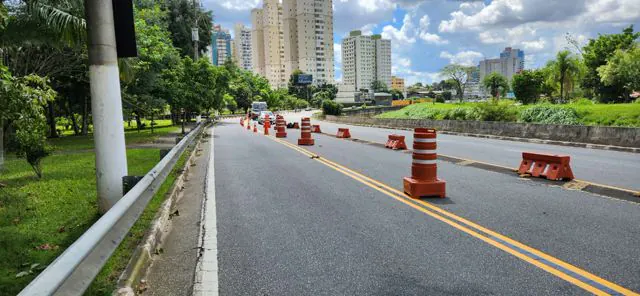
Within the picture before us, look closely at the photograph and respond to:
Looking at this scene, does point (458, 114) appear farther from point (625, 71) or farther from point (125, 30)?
point (125, 30)

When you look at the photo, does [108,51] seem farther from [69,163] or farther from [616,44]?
[616,44]

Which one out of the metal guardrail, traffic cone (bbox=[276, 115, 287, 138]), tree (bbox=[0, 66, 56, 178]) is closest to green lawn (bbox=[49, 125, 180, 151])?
traffic cone (bbox=[276, 115, 287, 138])

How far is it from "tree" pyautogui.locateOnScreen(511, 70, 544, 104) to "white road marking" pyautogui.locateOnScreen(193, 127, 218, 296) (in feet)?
306

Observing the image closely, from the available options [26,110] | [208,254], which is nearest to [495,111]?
[26,110]

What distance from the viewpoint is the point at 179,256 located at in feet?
17.6

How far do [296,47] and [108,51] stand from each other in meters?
187

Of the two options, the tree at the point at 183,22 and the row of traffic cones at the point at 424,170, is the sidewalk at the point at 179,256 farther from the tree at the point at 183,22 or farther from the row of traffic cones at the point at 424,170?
the tree at the point at 183,22

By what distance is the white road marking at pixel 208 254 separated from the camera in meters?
4.38

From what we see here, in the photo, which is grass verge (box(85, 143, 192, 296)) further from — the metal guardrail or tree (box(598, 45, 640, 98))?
tree (box(598, 45, 640, 98))

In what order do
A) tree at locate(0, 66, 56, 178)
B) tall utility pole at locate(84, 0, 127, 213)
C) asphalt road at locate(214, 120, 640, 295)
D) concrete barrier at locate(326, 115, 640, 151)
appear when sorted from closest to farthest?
asphalt road at locate(214, 120, 640, 295) → tall utility pole at locate(84, 0, 127, 213) → tree at locate(0, 66, 56, 178) → concrete barrier at locate(326, 115, 640, 151)

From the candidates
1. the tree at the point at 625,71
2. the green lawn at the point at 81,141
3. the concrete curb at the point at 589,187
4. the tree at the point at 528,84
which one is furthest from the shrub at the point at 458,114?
the tree at the point at 528,84

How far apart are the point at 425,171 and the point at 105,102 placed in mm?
5254

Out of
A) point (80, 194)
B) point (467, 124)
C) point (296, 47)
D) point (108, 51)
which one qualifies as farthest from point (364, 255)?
point (296, 47)

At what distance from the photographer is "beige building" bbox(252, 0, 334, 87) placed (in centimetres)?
18288
